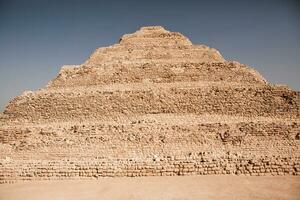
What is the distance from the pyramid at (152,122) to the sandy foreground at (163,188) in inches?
23.2

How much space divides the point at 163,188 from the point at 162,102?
7726 mm

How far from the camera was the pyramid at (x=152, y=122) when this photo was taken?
14719 mm

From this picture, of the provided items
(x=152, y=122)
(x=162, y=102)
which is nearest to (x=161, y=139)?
(x=152, y=122)

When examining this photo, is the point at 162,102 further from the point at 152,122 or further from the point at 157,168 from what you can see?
the point at 157,168

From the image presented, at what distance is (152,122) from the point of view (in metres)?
18.5

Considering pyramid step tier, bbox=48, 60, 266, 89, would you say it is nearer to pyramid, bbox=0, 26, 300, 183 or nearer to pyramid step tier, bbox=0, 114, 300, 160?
pyramid, bbox=0, 26, 300, 183

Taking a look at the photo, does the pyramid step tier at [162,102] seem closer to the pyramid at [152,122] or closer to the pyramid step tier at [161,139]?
the pyramid at [152,122]

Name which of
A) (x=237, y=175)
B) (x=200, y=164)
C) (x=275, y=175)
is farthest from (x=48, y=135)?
(x=275, y=175)

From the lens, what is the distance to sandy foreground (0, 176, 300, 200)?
12.1 metres

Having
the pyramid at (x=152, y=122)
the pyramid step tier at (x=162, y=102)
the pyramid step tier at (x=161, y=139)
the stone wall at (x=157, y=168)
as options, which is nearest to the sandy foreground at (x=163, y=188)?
the stone wall at (x=157, y=168)

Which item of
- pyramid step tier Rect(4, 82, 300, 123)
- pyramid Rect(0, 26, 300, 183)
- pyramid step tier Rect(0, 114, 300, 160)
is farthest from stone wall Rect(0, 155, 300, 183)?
pyramid step tier Rect(4, 82, 300, 123)

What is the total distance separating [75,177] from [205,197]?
5054 mm

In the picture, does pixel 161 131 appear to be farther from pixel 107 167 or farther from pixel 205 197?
pixel 205 197

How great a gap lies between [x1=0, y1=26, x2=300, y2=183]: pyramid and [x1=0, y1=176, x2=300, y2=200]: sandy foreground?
0.59 meters
